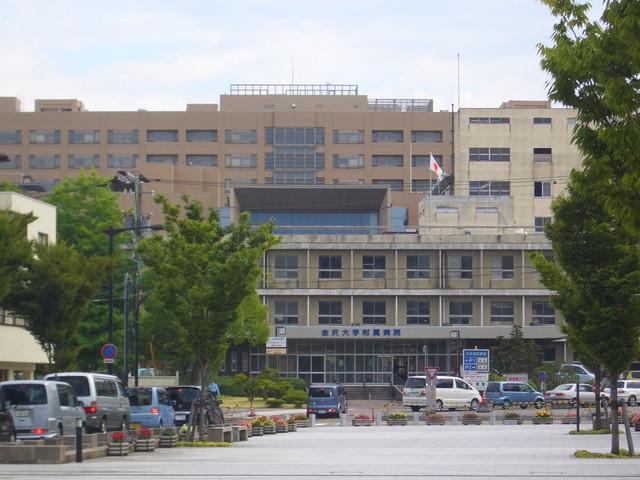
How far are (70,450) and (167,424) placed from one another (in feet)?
38.6

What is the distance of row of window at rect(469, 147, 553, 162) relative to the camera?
4407 inches

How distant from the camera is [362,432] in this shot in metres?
46.8

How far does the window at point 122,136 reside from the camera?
128 meters

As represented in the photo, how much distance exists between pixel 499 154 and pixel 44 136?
4829cm

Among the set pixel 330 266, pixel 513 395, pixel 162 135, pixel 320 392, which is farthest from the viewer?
pixel 162 135

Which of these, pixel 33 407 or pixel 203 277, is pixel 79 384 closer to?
pixel 33 407

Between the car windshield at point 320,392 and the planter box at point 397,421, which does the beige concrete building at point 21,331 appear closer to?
the car windshield at point 320,392

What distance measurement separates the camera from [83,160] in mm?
127938

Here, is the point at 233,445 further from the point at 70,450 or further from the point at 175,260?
the point at 70,450

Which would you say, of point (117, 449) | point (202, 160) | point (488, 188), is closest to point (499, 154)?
point (488, 188)

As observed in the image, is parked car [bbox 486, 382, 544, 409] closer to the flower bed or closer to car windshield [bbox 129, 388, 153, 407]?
the flower bed

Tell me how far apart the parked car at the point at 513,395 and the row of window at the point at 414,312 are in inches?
899

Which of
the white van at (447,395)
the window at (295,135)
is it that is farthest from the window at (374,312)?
the window at (295,135)

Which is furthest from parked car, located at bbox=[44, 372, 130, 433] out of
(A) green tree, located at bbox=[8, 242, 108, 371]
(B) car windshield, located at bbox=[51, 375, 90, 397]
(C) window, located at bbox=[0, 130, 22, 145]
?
(C) window, located at bbox=[0, 130, 22, 145]
